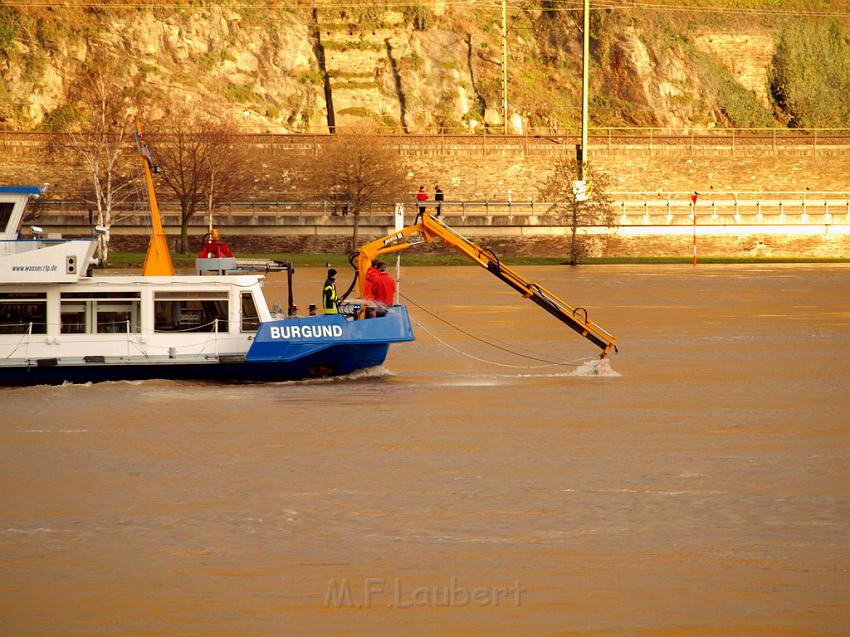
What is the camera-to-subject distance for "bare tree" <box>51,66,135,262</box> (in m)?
76.9

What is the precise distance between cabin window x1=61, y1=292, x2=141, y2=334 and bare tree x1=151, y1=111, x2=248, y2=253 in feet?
151

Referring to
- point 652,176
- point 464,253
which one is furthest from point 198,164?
point 464,253

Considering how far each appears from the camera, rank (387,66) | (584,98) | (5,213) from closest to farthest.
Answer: (5,213)
(584,98)
(387,66)

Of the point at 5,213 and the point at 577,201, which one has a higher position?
the point at 5,213

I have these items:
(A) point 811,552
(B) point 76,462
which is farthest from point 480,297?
(A) point 811,552

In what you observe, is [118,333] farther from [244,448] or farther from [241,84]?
[241,84]

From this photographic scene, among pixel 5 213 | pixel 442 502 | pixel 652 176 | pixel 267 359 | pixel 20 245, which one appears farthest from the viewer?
pixel 652 176

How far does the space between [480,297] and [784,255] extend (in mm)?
35472

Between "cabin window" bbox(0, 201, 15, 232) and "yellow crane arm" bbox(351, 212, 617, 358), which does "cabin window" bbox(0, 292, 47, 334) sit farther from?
"yellow crane arm" bbox(351, 212, 617, 358)

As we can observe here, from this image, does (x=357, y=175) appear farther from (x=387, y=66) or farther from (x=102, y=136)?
(x=387, y=66)

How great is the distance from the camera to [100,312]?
2842 centimetres

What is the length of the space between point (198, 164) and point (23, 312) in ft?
167

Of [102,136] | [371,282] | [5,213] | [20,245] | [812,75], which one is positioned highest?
[812,75]

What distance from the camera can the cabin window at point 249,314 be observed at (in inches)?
1119
